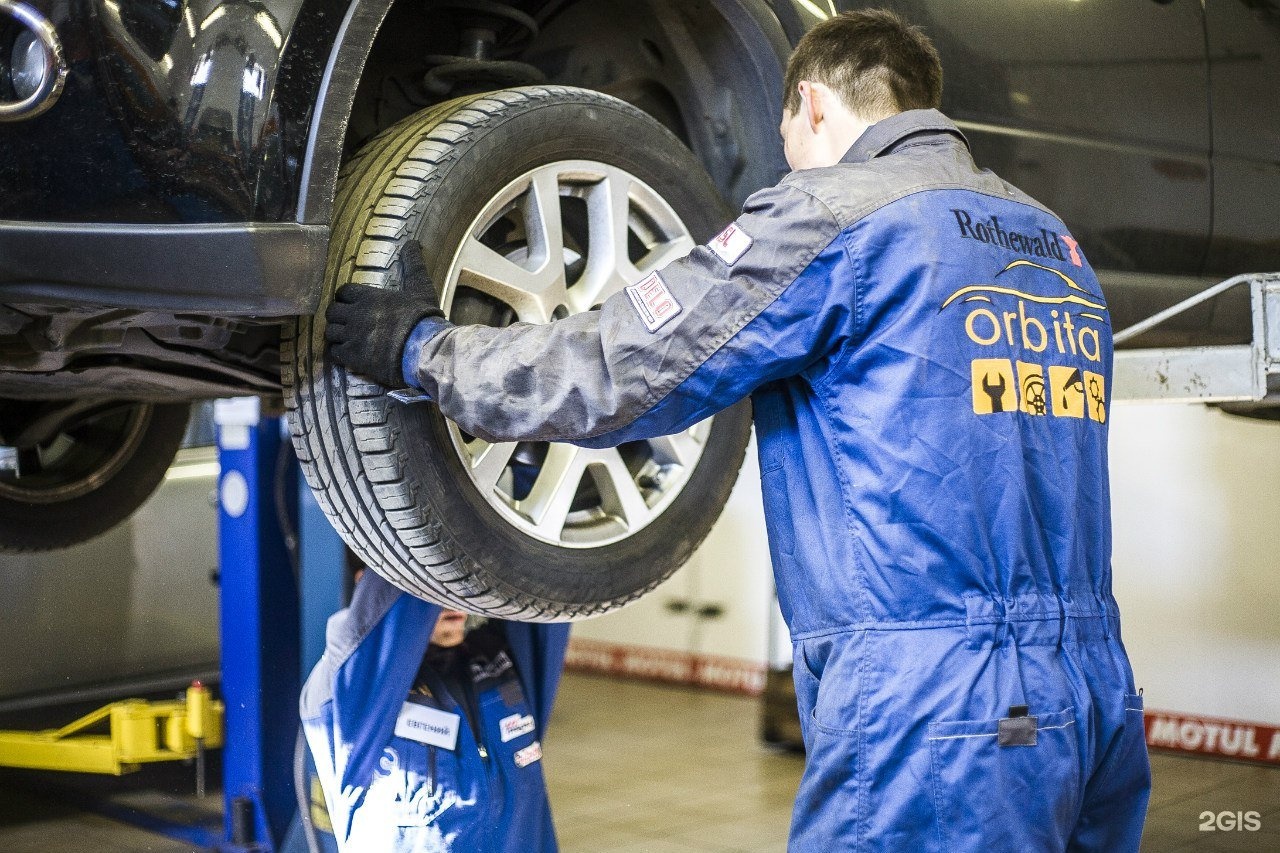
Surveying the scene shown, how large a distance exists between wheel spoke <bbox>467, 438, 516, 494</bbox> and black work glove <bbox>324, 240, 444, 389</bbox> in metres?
0.21

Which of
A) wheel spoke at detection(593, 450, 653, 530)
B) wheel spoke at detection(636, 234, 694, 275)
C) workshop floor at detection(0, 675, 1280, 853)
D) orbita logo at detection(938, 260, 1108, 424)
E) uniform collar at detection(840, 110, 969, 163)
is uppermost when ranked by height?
uniform collar at detection(840, 110, 969, 163)

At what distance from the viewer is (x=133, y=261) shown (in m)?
1.48

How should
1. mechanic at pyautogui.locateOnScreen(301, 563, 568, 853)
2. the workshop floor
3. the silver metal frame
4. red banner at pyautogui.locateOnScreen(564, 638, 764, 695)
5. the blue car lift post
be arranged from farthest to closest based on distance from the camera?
1. red banner at pyautogui.locateOnScreen(564, 638, 764, 695)
2. the workshop floor
3. the blue car lift post
4. mechanic at pyautogui.locateOnScreen(301, 563, 568, 853)
5. the silver metal frame

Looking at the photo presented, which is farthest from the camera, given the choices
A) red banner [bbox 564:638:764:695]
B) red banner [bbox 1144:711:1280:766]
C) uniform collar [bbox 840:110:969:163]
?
red banner [bbox 564:638:764:695]

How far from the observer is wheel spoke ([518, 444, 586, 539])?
6.24ft

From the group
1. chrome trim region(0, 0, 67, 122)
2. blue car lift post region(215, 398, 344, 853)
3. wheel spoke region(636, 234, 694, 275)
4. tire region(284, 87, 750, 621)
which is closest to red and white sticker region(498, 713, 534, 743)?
blue car lift post region(215, 398, 344, 853)

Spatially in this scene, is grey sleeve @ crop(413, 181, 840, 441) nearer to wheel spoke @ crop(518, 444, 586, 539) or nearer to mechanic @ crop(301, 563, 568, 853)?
A: wheel spoke @ crop(518, 444, 586, 539)

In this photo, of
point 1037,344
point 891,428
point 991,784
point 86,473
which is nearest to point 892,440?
point 891,428

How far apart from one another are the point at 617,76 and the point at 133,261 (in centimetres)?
103

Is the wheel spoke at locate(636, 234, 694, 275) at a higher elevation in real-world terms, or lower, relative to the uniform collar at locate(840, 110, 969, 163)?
lower

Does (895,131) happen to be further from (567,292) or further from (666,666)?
(666,666)

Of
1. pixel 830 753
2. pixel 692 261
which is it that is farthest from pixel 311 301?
pixel 830 753

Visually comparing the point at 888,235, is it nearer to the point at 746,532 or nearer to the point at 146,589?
the point at 146,589

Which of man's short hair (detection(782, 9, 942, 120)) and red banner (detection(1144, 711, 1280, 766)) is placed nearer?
man's short hair (detection(782, 9, 942, 120))
